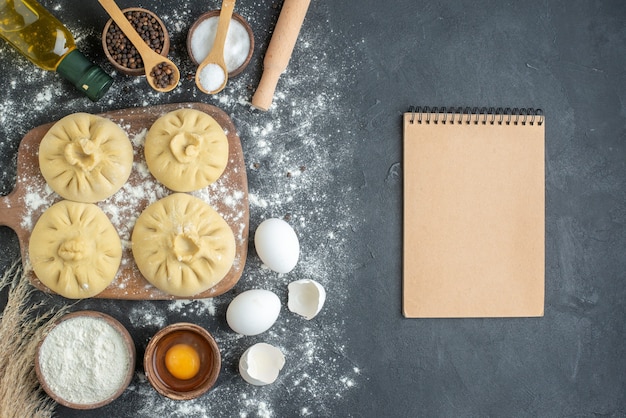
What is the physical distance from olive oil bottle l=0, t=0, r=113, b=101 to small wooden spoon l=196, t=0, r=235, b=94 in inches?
9.8

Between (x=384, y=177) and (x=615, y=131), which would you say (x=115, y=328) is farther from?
(x=615, y=131)

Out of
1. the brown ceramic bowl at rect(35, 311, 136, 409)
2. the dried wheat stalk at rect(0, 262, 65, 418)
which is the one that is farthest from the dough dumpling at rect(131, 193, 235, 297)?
the dried wheat stalk at rect(0, 262, 65, 418)

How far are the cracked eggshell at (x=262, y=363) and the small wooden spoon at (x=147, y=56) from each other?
2.34 ft

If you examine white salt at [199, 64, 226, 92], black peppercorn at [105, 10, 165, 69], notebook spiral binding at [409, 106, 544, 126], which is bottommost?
notebook spiral binding at [409, 106, 544, 126]

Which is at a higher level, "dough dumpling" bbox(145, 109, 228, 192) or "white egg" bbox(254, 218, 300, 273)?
"dough dumpling" bbox(145, 109, 228, 192)

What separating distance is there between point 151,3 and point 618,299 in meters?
1.52

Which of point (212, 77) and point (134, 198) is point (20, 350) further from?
point (212, 77)

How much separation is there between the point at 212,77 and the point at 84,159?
1.26 ft

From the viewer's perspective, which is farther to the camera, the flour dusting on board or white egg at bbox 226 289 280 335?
the flour dusting on board

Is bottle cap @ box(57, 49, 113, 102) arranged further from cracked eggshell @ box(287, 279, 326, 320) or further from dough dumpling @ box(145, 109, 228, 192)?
cracked eggshell @ box(287, 279, 326, 320)

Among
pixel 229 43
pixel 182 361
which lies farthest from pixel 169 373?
pixel 229 43

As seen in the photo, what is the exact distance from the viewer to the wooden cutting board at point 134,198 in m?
1.61

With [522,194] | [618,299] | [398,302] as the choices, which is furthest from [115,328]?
[618,299]

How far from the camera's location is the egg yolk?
156 centimetres
